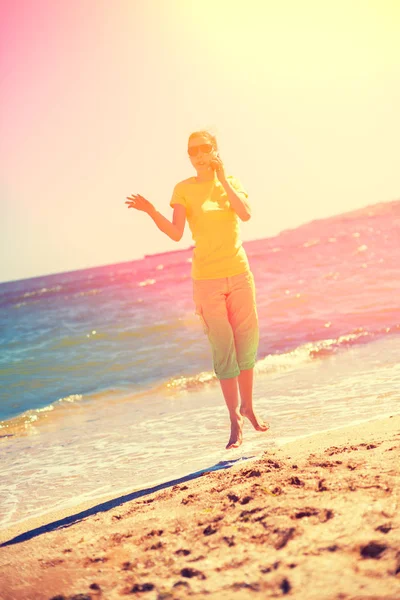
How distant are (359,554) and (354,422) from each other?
2.79 meters

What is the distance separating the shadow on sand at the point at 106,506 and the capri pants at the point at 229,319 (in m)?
0.60

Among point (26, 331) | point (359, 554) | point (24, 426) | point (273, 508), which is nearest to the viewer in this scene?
point (359, 554)

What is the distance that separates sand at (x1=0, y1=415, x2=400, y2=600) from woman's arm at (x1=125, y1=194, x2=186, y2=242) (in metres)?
1.62

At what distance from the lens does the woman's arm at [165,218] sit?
14.4 ft

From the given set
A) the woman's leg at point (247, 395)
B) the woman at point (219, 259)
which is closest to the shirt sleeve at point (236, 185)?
the woman at point (219, 259)

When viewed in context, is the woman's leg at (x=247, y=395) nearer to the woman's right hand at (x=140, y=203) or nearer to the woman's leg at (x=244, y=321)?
the woman's leg at (x=244, y=321)

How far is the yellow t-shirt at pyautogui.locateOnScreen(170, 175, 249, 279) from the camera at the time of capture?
14.9 ft

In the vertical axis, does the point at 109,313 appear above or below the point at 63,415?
above

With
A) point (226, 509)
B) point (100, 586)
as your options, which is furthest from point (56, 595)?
point (226, 509)

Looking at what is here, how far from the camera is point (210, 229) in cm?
454

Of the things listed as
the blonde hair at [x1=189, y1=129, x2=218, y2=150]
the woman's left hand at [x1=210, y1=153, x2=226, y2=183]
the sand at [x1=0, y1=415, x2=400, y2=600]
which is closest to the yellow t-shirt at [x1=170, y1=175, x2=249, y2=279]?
the woman's left hand at [x1=210, y1=153, x2=226, y2=183]

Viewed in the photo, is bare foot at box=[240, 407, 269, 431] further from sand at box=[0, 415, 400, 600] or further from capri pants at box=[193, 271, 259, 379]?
sand at box=[0, 415, 400, 600]

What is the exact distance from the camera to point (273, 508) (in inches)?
113

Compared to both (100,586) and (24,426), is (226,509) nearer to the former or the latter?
(100,586)
